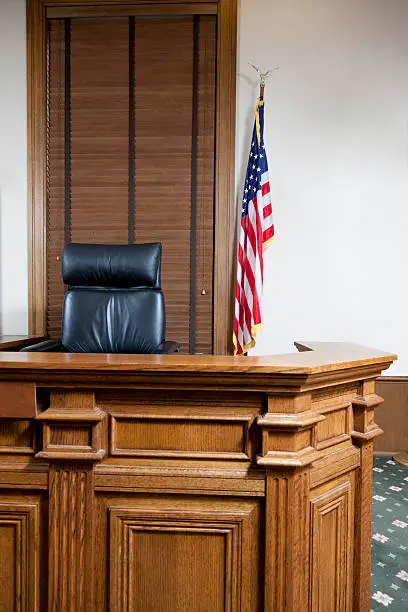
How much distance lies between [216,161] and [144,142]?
1.77 feet

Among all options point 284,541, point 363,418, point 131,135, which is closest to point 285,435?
point 284,541

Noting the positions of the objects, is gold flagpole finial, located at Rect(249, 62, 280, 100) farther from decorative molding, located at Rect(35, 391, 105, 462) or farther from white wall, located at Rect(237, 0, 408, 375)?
decorative molding, located at Rect(35, 391, 105, 462)

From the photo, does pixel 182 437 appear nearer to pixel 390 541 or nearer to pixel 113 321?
pixel 390 541

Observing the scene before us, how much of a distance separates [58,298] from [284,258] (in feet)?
5.56

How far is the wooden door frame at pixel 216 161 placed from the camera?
339 centimetres

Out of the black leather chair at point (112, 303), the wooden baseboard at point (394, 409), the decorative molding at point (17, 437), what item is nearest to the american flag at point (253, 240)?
the black leather chair at point (112, 303)

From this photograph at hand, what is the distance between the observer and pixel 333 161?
3432 mm

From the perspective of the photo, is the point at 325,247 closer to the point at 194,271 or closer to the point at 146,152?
the point at 194,271

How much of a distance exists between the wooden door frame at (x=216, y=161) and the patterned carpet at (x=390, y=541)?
1.36m

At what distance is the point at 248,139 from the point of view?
11.3 ft

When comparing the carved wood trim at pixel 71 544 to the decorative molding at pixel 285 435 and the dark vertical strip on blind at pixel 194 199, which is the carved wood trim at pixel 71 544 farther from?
the dark vertical strip on blind at pixel 194 199

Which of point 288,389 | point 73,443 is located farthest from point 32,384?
point 288,389

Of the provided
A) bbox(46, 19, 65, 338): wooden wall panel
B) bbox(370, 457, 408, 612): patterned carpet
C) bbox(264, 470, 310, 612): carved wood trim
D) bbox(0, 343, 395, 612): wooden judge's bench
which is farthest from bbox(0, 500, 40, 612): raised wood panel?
bbox(46, 19, 65, 338): wooden wall panel

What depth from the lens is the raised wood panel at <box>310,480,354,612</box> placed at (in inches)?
47.0
